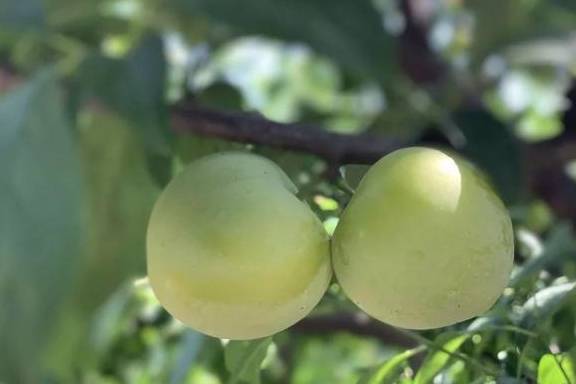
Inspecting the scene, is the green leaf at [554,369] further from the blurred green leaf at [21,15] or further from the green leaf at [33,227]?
the blurred green leaf at [21,15]

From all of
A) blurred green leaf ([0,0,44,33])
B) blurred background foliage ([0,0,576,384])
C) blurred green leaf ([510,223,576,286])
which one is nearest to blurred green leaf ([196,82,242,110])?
blurred background foliage ([0,0,576,384])

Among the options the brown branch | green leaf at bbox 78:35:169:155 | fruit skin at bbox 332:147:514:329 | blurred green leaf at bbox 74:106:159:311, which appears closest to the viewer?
fruit skin at bbox 332:147:514:329

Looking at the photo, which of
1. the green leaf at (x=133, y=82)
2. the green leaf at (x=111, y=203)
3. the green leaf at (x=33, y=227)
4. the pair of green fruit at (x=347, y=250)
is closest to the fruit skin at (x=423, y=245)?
the pair of green fruit at (x=347, y=250)

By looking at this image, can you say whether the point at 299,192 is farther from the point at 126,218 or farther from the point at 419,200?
the point at 126,218

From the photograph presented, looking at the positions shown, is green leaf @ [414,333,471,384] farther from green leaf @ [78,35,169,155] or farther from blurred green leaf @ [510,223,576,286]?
green leaf @ [78,35,169,155]

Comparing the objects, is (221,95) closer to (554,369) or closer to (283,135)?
(283,135)

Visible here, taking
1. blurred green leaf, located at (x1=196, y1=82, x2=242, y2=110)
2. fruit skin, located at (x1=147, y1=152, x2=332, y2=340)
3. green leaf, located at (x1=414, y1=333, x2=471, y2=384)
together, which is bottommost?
blurred green leaf, located at (x1=196, y1=82, x2=242, y2=110)

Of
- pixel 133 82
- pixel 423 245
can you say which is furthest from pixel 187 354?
pixel 423 245
